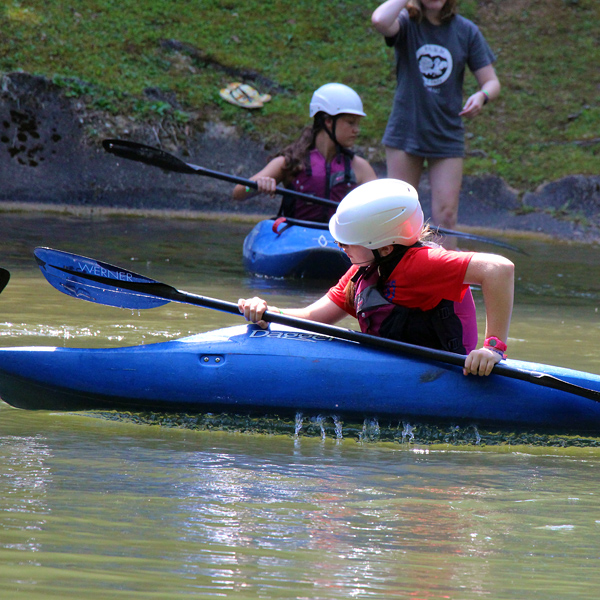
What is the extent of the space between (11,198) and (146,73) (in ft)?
9.92

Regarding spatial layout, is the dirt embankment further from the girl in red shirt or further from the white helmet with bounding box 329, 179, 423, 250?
the white helmet with bounding box 329, 179, 423, 250

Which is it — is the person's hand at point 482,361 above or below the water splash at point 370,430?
above

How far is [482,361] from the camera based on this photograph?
9.76 ft

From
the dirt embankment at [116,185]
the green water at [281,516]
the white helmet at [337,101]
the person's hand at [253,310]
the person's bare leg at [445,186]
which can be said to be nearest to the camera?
the green water at [281,516]

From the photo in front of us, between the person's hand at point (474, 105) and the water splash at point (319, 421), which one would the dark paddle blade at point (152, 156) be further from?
the water splash at point (319, 421)

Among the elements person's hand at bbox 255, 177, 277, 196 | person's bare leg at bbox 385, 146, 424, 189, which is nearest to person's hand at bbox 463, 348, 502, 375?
person's bare leg at bbox 385, 146, 424, 189

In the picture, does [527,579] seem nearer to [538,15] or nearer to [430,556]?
[430,556]

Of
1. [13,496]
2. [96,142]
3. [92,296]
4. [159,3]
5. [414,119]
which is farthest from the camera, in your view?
[159,3]

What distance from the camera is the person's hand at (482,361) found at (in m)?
2.97

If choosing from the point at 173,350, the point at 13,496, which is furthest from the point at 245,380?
the point at 13,496

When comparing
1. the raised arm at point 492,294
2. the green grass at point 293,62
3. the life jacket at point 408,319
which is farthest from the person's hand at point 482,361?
the green grass at point 293,62

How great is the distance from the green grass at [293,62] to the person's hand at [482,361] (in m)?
8.88

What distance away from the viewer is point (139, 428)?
3125 millimetres


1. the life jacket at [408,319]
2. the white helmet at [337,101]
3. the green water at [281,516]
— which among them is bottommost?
the green water at [281,516]
